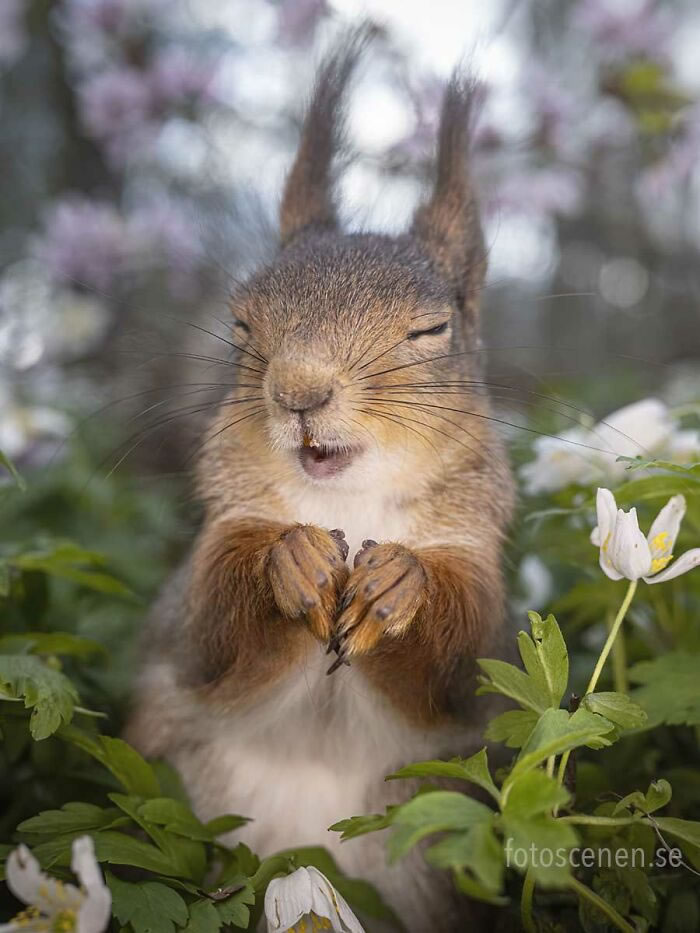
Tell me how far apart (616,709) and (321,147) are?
1.18 m

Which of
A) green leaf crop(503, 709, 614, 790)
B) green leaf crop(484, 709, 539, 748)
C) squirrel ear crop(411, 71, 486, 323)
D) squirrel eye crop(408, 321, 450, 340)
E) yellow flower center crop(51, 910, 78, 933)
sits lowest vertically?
yellow flower center crop(51, 910, 78, 933)

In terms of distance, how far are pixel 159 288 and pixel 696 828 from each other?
7.10ft

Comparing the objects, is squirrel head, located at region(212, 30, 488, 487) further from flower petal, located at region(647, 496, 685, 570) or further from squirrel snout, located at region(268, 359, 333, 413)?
flower petal, located at region(647, 496, 685, 570)

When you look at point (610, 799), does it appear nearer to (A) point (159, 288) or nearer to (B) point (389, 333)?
(B) point (389, 333)

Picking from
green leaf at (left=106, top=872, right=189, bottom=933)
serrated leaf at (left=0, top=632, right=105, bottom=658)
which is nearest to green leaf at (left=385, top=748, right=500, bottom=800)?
green leaf at (left=106, top=872, right=189, bottom=933)

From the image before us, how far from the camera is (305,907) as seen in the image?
913mm

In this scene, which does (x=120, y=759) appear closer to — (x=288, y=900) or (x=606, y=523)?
(x=288, y=900)

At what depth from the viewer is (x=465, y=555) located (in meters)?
1.29

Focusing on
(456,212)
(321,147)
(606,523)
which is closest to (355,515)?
(606,523)

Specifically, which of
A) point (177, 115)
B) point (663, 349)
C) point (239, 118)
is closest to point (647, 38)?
point (239, 118)

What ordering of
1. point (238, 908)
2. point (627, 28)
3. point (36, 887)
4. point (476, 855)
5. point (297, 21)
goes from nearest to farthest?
point (476, 855)
point (36, 887)
point (238, 908)
point (297, 21)
point (627, 28)

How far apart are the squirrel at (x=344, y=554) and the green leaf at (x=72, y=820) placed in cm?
28

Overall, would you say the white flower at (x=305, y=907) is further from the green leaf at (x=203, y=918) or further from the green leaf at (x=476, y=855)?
the green leaf at (x=476, y=855)

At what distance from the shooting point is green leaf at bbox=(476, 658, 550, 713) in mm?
913
